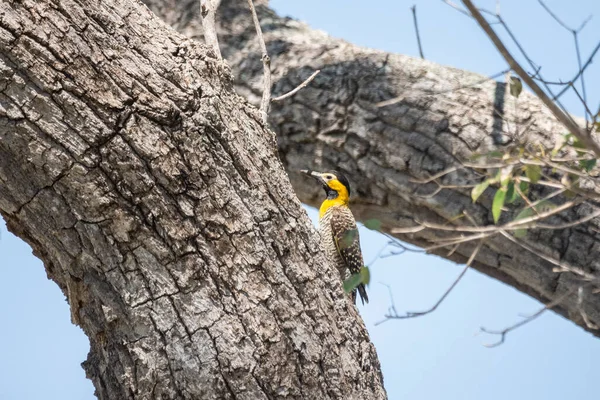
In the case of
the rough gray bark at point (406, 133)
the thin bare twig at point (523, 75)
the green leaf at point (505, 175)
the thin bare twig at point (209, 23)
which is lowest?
the thin bare twig at point (523, 75)

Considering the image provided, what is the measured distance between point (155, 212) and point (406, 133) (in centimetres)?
203

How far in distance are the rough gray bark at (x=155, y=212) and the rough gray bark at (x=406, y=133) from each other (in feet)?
4.92

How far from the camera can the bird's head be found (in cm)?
421

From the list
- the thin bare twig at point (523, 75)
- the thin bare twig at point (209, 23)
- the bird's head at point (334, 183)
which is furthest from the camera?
the bird's head at point (334, 183)

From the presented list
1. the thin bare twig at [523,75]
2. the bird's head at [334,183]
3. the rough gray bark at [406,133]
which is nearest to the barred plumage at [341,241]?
the bird's head at [334,183]

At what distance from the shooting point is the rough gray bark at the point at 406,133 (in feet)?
11.9

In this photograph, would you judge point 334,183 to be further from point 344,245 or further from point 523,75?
point 523,75

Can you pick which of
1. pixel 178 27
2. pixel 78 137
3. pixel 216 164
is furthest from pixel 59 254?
pixel 178 27

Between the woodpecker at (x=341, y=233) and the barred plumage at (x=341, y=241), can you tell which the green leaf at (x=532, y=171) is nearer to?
the woodpecker at (x=341, y=233)

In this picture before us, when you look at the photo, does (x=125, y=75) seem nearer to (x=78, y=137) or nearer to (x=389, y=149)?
(x=78, y=137)

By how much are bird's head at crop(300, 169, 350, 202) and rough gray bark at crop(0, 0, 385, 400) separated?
6.45ft

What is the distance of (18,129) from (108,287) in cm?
46

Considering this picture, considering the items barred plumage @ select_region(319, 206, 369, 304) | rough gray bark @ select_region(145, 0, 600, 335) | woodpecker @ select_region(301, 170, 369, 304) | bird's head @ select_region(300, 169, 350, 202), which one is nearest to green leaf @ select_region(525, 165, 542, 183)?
rough gray bark @ select_region(145, 0, 600, 335)

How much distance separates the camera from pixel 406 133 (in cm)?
379
